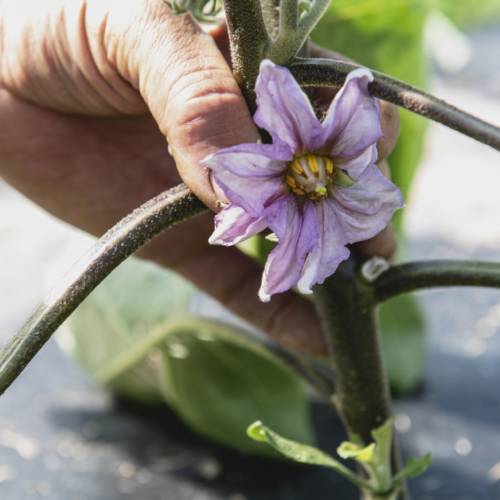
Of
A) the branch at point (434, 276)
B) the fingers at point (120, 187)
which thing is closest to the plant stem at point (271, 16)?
the branch at point (434, 276)

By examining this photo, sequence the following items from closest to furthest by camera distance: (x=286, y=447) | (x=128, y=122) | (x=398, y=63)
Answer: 1. (x=286, y=447)
2. (x=128, y=122)
3. (x=398, y=63)

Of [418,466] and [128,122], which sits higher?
[128,122]

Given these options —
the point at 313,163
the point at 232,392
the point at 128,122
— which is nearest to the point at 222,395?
the point at 232,392

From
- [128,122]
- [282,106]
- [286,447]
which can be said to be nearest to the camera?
[282,106]

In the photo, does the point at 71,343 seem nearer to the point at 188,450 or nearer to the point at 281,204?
the point at 188,450

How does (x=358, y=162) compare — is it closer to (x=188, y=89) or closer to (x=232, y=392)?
(x=188, y=89)

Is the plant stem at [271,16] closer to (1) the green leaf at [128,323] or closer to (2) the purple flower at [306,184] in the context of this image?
(2) the purple flower at [306,184]

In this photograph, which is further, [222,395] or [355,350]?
[222,395]

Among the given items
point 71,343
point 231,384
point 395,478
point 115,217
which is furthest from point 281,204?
point 71,343
